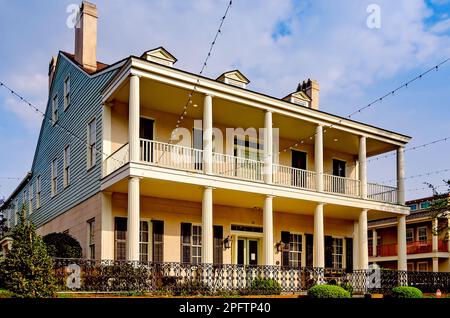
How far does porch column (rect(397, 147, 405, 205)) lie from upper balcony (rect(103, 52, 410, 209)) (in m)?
0.05

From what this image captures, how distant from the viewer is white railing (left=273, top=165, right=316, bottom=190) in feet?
72.7

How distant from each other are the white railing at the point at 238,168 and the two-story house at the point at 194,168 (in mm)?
48

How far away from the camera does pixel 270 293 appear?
1750 cm

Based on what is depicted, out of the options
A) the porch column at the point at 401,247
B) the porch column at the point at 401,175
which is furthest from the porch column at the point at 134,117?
the porch column at the point at 401,247

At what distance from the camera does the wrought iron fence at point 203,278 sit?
1527cm

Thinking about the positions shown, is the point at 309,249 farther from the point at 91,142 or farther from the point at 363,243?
the point at 91,142

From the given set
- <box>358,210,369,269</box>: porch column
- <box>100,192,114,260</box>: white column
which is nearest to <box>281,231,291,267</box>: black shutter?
<box>358,210,369,269</box>: porch column

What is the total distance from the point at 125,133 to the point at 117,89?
2.05 meters

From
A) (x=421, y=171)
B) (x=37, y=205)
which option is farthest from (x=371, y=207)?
(x=37, y=205)

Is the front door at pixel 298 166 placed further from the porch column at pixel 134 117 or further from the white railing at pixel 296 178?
the porch column at pixel 134 117

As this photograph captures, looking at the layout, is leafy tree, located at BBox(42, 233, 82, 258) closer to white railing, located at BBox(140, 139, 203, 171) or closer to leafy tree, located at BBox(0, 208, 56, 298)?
white railing, located at BBox(140, 139, 203, 171)

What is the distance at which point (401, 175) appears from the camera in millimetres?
23484
